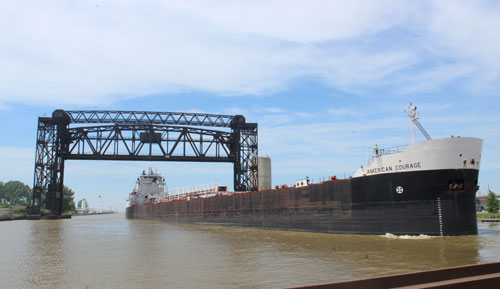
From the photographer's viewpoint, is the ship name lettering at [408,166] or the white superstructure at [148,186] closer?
the ship name lettering at [408,166]

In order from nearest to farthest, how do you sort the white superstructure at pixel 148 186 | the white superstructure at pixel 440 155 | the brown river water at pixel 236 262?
the brown river water at pixel 236 262 < the white superstructure at pixel 440 155 < the white superstructure at pixel 148 186

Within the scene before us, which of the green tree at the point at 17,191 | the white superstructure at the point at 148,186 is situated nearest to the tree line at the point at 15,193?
the green tree at the point at 17,191

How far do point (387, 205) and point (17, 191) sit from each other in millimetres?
183312

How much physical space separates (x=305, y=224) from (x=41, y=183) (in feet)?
143

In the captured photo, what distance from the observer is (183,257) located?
50.6ft

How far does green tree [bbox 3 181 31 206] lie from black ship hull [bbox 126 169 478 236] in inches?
6786

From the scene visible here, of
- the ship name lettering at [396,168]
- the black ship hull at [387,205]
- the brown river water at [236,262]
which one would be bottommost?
the brown river water at [236,262]

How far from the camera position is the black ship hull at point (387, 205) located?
1853 cm

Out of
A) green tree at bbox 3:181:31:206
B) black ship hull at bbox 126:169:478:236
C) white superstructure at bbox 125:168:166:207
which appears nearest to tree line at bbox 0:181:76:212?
green tree at bbox 3:181:31:206

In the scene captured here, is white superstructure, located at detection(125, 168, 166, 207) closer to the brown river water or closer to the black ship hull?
the black ship hull

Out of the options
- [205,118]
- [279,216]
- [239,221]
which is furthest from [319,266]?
[205,118]

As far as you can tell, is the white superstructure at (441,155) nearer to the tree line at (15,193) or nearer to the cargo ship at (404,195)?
the cargo ship at (404,195)

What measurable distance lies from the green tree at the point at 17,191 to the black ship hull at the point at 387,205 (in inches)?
6786

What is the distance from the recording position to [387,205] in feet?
64.5
